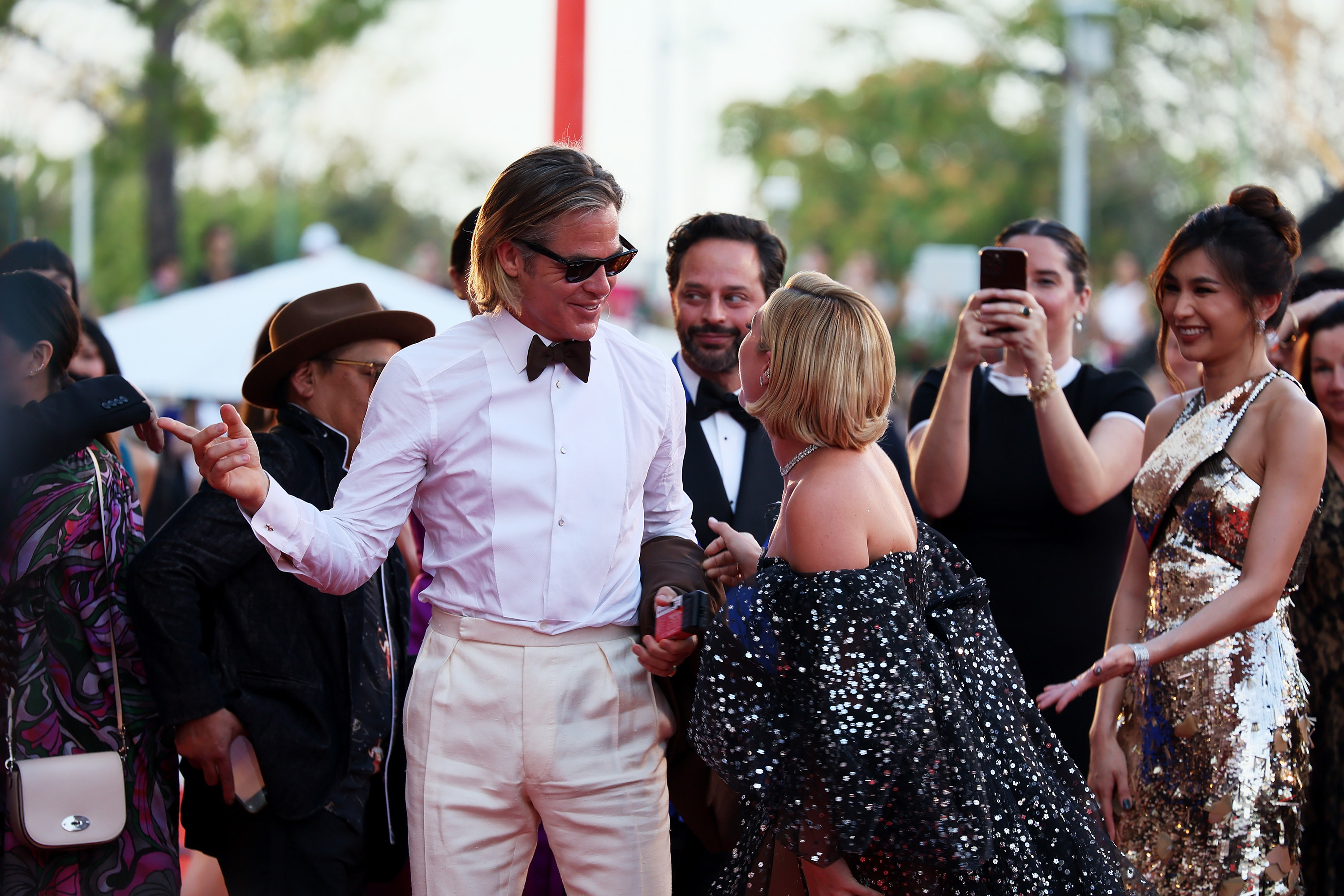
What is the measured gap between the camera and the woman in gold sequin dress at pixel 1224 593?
3.04 metres

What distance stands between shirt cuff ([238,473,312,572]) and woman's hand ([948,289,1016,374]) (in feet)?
6.38

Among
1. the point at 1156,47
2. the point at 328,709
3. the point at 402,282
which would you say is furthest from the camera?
the point at 1156,47

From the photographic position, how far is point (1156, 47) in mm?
27125

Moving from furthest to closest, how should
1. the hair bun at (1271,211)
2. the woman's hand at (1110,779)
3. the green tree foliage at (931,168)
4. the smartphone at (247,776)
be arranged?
the green tree foliage at (931,168) < the woman's hand at (1110,779) < the hair bun at (1271,211) < the smartphone at (247,776)

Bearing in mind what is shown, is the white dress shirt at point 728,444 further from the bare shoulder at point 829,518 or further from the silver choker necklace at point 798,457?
the bare shoulder at point 829,518

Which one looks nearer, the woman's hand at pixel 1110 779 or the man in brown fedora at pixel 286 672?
the man in brown fedora at pixel 286 672

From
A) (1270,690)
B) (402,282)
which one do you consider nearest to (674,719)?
(1270,690)

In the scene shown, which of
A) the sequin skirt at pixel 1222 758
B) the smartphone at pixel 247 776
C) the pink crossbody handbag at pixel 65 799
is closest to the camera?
the pink crossbody handbag at pixel 65 799

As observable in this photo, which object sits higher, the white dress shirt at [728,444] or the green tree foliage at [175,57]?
the green tree foliage at [175,57]

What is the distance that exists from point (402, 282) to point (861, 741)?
690 centimetres

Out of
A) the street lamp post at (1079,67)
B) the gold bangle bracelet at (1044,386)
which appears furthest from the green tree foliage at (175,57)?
the gold bangle bracelet at (1044,386)

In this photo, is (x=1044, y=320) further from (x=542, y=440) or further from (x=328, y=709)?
(x=328, y=709)

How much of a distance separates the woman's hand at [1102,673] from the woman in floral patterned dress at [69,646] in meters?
2.14

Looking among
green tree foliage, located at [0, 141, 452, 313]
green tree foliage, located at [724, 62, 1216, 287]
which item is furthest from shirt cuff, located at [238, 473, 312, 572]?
green tree foliage, located at [724, 62, 1216, 287]
